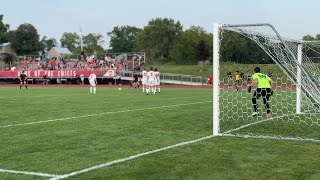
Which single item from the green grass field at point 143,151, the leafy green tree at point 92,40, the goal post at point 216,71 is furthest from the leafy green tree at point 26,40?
the goal post at point 216,71

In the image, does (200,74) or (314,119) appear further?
(200,74)

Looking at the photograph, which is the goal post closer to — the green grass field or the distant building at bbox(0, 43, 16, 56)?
the green grass field

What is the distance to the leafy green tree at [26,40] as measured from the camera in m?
124

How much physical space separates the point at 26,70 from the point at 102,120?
48519 millimetres

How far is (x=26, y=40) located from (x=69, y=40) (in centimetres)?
4486

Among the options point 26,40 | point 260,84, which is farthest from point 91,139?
point 26,40

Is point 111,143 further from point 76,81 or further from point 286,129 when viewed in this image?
point 76,81

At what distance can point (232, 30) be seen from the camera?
10977 mm

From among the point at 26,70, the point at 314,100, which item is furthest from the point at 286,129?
the point at 26,70

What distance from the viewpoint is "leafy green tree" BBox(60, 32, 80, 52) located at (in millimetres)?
168250

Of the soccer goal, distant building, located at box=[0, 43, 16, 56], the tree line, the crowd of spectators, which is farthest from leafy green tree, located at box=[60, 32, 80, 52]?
the soccer goal

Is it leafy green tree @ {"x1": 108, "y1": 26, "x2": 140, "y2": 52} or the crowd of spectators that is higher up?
leafy green tree @ {"x1": 108, "y1": 26, "x2": 140, "y2": 52}

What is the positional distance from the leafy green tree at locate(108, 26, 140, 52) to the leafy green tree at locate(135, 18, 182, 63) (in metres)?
41.8

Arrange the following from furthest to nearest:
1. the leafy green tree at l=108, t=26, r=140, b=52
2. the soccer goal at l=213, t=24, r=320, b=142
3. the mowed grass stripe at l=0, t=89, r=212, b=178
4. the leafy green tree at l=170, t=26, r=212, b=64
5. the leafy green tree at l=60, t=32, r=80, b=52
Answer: the leafy green tree at l=60, t=32, r=80, b=52 < the leafy green tree at l=108, t=26, r=140, b=52 < the leafy green tree at l=170, t=26, r=212, b=64 < the soccer goal at l=213, t=24, r=320, b=142 < the mowed grass stripe at l=0, t=89, r=212, b=178
